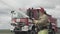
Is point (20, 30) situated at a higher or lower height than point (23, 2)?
lower

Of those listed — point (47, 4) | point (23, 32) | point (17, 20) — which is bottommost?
point (23, 32)

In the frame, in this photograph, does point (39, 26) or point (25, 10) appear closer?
point (39, 26)

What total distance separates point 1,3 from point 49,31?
514mm

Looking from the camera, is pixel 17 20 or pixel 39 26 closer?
pixel 39 26

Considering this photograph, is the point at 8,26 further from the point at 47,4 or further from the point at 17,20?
the point at 47,4

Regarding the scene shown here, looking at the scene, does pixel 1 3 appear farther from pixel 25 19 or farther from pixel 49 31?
pixel 49 31

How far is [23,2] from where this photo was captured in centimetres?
149

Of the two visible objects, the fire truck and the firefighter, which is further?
the fire truck

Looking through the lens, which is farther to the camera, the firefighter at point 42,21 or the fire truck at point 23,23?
the fire truck at point 23,23

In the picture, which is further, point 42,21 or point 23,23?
point 23,23

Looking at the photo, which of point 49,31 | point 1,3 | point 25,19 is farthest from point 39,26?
point 1,3

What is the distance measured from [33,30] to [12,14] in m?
0.23

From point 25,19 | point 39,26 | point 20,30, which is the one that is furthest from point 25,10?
point 39,26

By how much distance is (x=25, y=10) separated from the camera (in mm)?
1439
